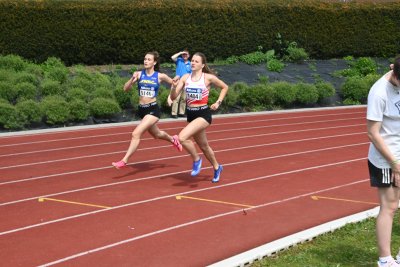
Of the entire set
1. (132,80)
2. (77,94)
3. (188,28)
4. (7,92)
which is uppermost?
(188,28)

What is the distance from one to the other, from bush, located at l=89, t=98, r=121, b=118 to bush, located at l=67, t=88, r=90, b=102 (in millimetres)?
600

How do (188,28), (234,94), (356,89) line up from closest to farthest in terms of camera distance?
(234,94)
(356,89)
(188,28)

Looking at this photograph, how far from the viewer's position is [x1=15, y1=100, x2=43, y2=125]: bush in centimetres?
1800

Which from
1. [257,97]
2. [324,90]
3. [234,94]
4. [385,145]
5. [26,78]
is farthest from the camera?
[324,90]

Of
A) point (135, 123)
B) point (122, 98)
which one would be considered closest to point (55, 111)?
point (135, 123)

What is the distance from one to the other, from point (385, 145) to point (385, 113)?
0.27m

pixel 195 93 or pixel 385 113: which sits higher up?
pixel 385 113

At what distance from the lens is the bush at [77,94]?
1997cm

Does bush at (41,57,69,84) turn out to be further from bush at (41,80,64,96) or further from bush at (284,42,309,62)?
bush at (284,42,309,62)

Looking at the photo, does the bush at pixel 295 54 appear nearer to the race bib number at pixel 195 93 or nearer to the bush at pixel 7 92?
the bush at pixel 7 92

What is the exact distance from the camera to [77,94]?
65.9 ft

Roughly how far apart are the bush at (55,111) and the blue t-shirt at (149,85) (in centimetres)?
693

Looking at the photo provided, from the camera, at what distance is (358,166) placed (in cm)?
1288

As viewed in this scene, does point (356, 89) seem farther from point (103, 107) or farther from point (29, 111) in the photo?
point (29, 111)
